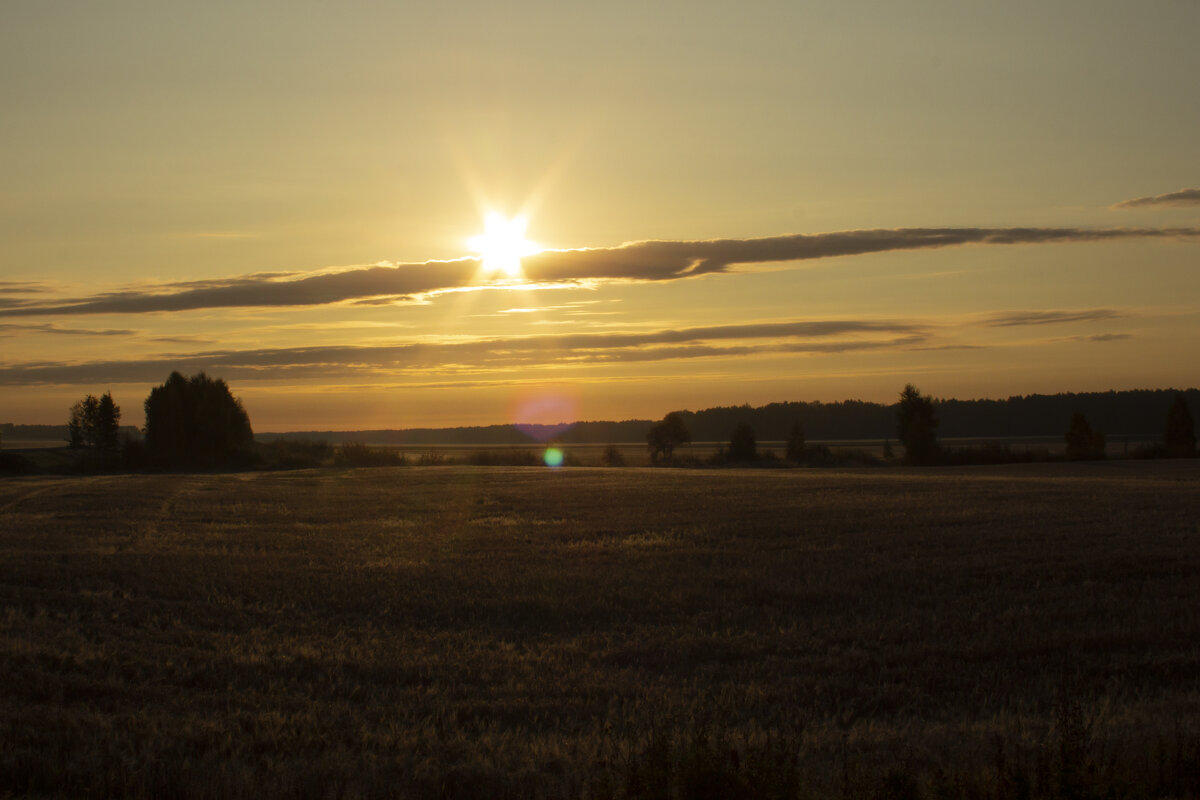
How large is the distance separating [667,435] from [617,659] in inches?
4100

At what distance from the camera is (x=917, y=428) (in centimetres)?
9306

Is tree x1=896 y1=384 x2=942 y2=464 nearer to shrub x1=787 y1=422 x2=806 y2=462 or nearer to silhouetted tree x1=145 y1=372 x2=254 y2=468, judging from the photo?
shrub x1=787 y1=422 x2=806 y2=462

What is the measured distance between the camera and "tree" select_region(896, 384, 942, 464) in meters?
91.2

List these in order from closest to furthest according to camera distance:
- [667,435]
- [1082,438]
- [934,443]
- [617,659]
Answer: [617,659] → [934,443] → [1082,438] → [667,435]

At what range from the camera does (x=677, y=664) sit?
12.0 meters

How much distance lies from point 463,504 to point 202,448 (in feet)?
223

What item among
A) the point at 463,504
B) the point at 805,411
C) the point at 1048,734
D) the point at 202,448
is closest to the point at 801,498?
the point at 463,504

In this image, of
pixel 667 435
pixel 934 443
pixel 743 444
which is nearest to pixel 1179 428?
pixel 934 443

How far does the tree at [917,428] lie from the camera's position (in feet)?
299

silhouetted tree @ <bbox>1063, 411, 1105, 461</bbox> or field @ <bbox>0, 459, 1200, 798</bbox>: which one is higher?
silhouetted tree @ <bbox>1063, 411, 1105, 461</bbox>

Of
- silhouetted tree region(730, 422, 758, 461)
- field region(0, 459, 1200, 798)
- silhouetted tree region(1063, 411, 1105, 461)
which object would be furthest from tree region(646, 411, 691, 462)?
field region(0, 459, 1200, 798)

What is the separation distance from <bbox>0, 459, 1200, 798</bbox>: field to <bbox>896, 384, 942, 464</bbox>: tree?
217 ft

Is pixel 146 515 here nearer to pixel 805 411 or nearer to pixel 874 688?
pixel 874 688

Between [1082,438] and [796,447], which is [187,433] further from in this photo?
[1082,438]
